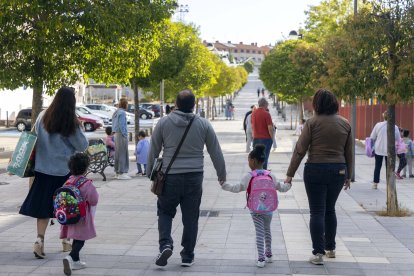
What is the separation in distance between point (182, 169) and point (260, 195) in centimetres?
82

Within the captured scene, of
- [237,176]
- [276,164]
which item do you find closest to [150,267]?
[237,176]

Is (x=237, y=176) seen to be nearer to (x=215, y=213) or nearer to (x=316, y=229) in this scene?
(x=215, y=213)

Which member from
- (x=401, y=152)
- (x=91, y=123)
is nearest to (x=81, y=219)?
(x=401, y=152)

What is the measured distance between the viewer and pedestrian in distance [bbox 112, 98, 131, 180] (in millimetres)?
16062

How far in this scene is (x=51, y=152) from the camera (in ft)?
24.8

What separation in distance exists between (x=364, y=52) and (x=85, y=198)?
539 centimetres

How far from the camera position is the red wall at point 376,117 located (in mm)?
24344

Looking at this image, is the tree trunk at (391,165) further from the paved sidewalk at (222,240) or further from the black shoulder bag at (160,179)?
the black shoulder bag at (160,179)

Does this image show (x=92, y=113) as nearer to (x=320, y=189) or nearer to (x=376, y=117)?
(x=376, y=117)

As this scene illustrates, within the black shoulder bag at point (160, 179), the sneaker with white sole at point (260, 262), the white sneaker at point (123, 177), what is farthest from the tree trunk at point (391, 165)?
the white sneaker at point (123, 177)

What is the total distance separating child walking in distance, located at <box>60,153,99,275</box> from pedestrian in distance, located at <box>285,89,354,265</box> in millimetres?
1956

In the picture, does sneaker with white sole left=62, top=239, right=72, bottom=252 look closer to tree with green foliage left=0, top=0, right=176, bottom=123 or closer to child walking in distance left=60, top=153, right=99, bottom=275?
child walking in distance left=60, top=153, right=99, bottom=275

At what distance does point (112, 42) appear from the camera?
1252 centimetres

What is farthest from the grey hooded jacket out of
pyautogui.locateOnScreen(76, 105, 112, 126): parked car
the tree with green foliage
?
pyautogui.locateOnScreen(76, 105, 112, 126): parked car
